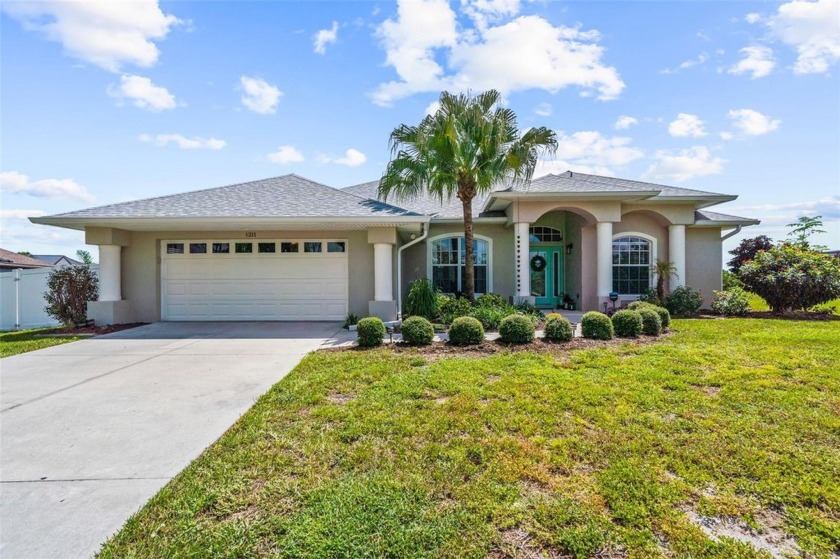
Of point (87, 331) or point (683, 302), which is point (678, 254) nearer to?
point (683, 302)

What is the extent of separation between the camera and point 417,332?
25.4ft

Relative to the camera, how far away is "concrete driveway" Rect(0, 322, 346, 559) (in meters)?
2.55

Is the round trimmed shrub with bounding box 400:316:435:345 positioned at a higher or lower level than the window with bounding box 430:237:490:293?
lower

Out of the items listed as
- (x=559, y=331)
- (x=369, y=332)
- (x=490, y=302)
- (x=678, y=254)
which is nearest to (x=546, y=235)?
(x=678, y=254)

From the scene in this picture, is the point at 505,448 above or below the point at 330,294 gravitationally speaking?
below

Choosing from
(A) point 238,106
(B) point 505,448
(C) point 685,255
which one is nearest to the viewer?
(B) point 505,448

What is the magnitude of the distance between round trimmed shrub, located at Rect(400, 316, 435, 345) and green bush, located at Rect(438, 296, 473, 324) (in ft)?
7.54

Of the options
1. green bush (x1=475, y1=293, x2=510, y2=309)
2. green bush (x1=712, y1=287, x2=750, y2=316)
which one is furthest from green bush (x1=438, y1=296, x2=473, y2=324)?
green bush (x1=712, y1=287, x2=750, y2=316)

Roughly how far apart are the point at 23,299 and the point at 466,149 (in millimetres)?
14749

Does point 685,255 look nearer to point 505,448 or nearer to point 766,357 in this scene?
point 766,357

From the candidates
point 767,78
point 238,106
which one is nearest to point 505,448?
point 238,106

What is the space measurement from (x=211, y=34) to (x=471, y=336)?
8613mm

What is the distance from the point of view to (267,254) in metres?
11.9

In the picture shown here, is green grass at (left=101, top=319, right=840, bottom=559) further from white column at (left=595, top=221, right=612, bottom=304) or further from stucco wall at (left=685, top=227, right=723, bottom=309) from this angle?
stucco wall at (left=685, top=227, right=723, bottom=309)
